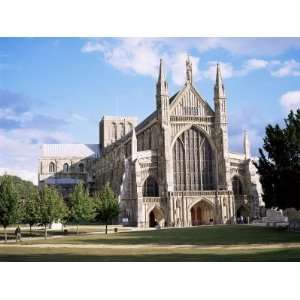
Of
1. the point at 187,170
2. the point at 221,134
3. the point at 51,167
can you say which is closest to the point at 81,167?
the point at 51,167

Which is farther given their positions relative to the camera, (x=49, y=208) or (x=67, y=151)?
(x=67, y=151)

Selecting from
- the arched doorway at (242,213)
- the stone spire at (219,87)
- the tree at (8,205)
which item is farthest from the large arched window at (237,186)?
the tree at (8,205)

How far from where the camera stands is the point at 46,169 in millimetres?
97875

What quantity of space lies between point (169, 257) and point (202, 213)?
39.2 metres

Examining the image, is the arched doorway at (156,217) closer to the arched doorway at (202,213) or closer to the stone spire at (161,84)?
the arched doorway at (202,213)

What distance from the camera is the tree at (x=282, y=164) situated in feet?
115

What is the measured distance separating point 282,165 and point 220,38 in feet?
40.3

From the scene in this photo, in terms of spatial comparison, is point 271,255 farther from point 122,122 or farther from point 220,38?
point 122,122

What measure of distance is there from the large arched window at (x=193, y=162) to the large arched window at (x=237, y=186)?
128 inches

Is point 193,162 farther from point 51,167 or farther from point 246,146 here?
point 51,167

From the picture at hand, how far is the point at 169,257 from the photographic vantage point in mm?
23109

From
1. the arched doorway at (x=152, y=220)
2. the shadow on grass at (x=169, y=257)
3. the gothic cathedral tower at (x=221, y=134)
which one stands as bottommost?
the shadow on grass at (x=169, y=257)

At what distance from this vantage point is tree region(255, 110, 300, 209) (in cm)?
3509
